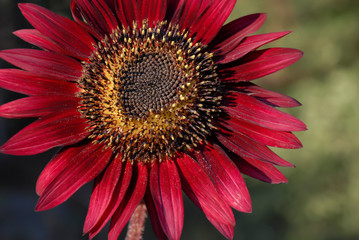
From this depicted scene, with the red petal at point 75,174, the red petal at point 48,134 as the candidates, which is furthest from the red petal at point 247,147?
the red petal at point 48,134

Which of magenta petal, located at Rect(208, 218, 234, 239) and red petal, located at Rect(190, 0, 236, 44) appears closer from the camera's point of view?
magenta petal, located at Rect(208, 218, 234, 239)

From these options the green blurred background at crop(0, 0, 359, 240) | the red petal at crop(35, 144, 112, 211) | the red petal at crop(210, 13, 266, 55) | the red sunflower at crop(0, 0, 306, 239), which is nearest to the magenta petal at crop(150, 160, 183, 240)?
the red sunflower at crop(0, 0, 306, 239)

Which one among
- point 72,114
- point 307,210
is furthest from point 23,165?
point 72,114

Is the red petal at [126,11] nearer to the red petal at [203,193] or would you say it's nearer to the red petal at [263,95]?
the red petal at [263,95]

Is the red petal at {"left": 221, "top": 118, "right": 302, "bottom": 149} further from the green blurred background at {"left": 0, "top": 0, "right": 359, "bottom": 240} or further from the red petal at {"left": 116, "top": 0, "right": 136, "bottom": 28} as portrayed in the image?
the green blurred background at {"left": 0, "top": 0, "right": 359, "bottom": 240}

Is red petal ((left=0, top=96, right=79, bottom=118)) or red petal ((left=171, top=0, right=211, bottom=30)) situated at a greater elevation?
red petal ((left=171, top=0, right=211, bottom=30))
